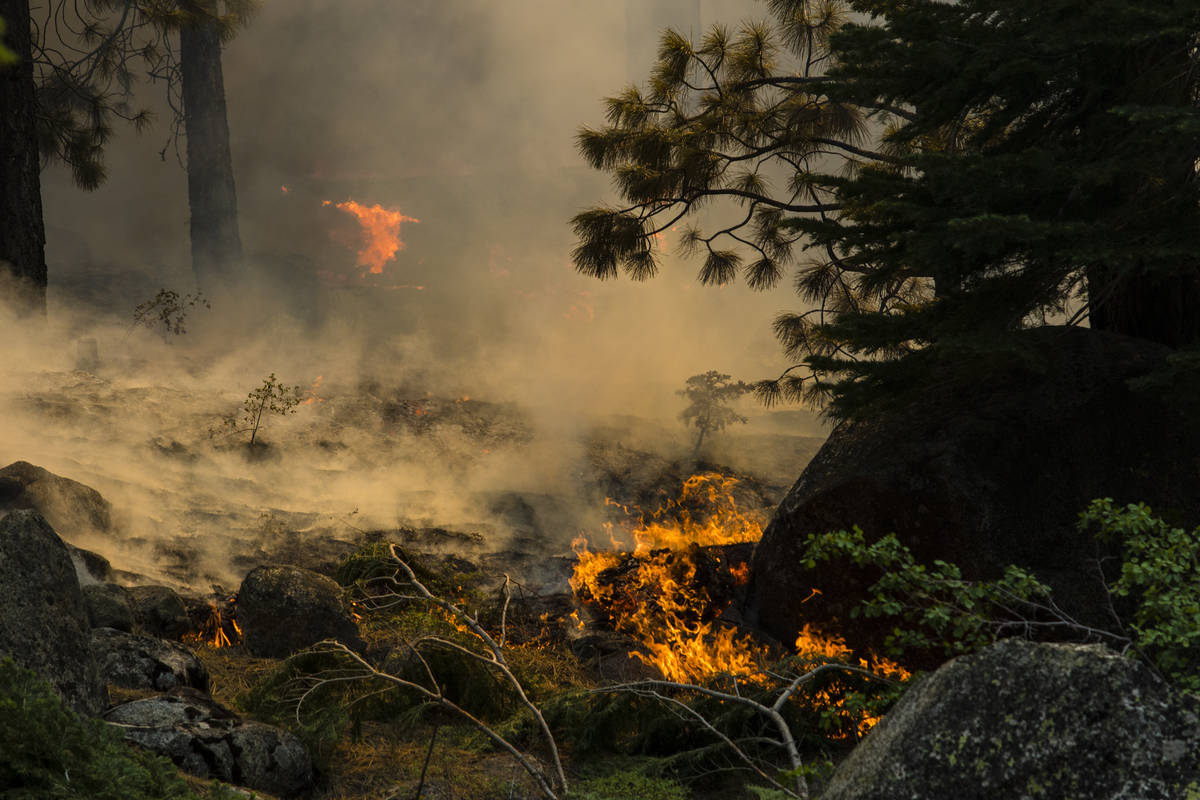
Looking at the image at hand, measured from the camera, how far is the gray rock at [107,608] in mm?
4648

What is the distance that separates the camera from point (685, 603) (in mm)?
5785

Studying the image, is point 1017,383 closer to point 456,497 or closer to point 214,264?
point 456,497

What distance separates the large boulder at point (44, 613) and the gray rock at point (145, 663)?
93 centimetres

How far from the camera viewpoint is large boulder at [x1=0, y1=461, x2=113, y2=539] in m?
6.44

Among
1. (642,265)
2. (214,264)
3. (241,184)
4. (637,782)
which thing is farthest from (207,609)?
(241,184)

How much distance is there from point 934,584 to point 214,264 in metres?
14.9

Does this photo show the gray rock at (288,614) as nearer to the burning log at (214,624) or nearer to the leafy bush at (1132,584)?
the burning log at (214,624)

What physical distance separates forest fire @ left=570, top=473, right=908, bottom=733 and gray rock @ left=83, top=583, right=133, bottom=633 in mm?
2745

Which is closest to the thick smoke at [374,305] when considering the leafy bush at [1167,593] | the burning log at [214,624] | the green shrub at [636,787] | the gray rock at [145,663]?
the burning log at [214,624]

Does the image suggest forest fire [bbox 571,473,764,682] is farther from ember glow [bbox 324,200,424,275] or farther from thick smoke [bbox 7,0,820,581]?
ember glow [bbox 324,200,424,275]

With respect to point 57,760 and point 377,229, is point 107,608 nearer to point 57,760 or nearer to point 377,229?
point 57,760

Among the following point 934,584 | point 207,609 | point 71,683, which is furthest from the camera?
point 207,609

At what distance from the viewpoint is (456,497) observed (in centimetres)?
917

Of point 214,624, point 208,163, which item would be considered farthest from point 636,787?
point 208,163
